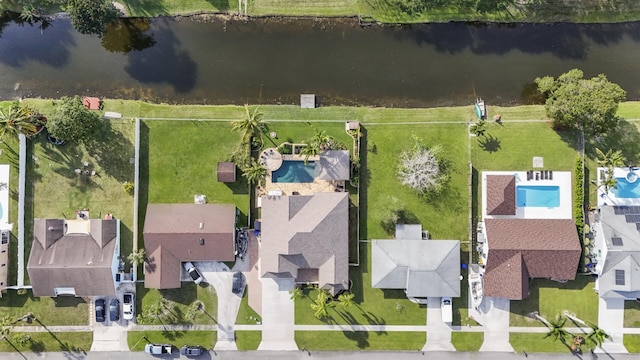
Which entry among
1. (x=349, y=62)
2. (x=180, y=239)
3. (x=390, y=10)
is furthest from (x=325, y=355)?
(x=390, y=10)

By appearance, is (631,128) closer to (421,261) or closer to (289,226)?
(421,261)

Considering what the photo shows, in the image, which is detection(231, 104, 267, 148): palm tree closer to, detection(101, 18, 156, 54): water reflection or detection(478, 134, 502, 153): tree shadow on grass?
detection(101, 18, 156, 54): water reflection

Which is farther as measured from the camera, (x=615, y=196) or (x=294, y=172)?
(x=294, y=172)

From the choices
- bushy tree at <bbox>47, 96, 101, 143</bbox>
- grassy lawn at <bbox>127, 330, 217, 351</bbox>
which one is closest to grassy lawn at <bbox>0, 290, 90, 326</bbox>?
grassy lawn at <bbox>127, 330, 217, 351</bbox>

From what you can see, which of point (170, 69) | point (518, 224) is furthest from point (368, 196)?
point (170, 69)

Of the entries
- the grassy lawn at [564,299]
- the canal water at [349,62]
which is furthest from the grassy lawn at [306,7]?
the grassy lawn at [564,299]

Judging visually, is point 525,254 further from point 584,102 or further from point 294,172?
point 294,172

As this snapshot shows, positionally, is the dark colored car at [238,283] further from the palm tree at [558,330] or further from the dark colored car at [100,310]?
the palm tree at [558,330]
